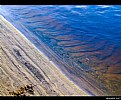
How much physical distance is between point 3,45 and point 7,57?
110 centimetres

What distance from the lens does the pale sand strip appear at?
547 centimetres

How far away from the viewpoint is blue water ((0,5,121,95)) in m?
7.80

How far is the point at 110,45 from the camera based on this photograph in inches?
374

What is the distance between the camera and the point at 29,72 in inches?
245

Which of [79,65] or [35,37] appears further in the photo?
[35,37]

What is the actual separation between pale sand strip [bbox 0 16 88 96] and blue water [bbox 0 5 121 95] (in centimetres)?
72

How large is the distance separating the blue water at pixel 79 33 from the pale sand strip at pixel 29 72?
72 centimetres

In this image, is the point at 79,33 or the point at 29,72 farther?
the point at 79,33

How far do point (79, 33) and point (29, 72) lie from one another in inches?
208

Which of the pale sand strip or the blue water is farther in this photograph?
the blue water

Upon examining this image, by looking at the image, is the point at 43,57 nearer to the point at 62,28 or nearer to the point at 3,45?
the point at 3,45

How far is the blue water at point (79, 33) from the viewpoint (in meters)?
7.80
